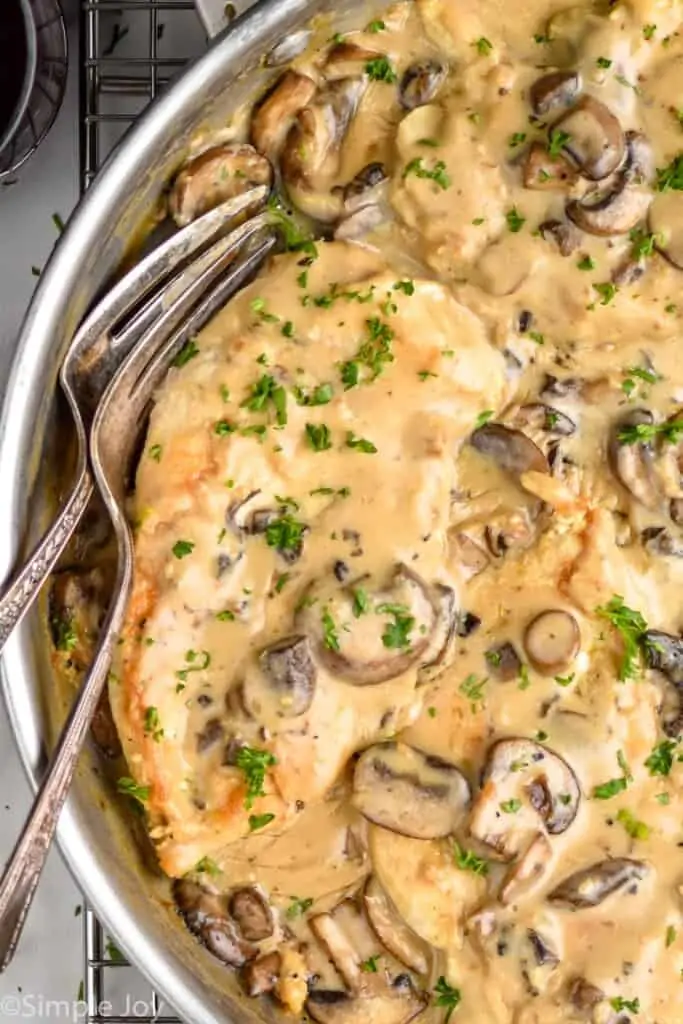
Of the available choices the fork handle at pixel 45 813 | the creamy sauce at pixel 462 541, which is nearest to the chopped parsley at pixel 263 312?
the creamy sauce at pixel 462 541

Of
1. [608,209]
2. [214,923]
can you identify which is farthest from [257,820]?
[608,209]

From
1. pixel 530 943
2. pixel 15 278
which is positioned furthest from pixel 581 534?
pixel 15 278

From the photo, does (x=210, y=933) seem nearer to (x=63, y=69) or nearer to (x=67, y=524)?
(x=67, y=524)

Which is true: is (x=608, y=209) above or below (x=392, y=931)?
above

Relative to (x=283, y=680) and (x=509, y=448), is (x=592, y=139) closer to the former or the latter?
(x=509, y=448)

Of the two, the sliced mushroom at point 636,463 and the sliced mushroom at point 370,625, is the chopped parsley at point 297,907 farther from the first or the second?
the sliced mushroom at point 636,463
